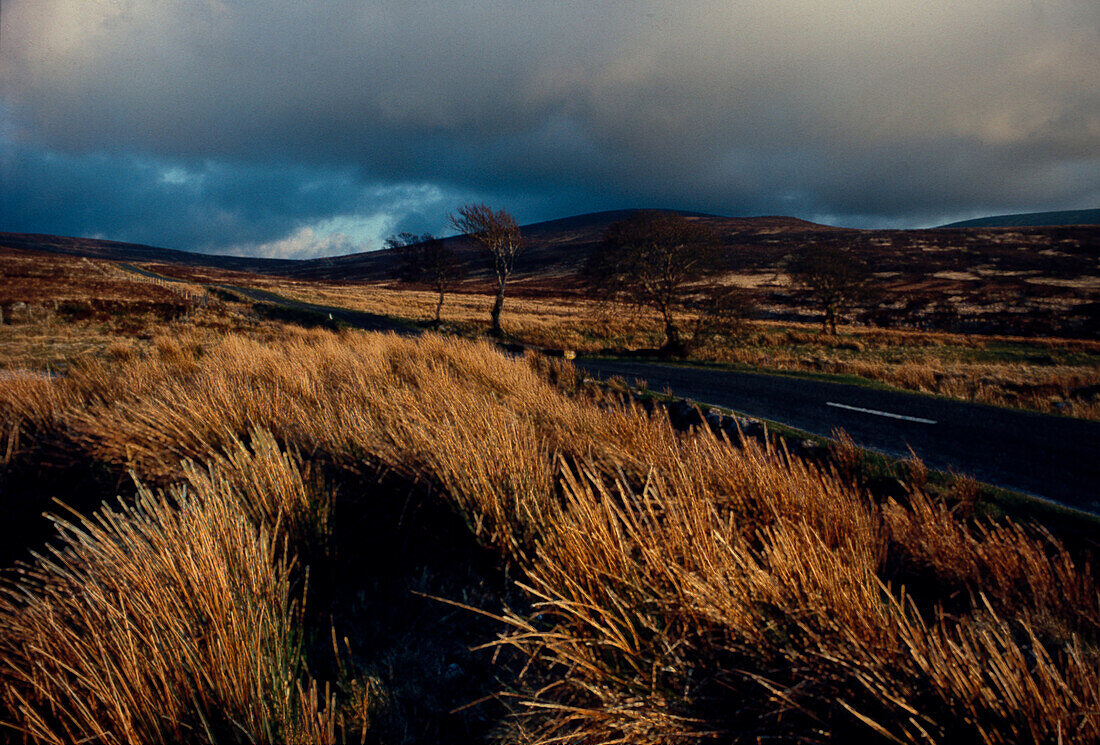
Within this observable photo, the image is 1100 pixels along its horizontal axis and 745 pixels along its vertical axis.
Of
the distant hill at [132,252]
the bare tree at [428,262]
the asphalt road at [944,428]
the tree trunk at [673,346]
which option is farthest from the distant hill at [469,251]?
the asphalt road at [944,428]

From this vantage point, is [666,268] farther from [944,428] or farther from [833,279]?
[833,279]

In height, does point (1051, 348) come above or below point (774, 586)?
below

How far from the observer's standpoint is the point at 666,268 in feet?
59.9

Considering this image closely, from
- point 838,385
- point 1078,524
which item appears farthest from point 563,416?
point 838,385

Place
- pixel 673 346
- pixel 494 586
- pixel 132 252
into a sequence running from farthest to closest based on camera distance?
pixel 132 252 < pixel 673 346 < pixel 494 586

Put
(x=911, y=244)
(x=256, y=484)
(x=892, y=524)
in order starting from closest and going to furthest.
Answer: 1. (x=256, y=484)
2. (x=892, y=524)
3. (x=911, y=244)

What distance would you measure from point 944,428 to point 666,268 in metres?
12.1

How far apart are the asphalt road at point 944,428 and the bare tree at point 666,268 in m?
6.53

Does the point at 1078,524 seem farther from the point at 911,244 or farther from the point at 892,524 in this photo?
the point at 911,244

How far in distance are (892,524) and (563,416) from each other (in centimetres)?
238

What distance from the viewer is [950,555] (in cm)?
261

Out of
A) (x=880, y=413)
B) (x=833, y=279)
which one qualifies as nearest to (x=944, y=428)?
(x=880, y=413)

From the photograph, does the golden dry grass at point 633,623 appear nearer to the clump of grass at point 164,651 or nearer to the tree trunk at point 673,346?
the clump of grass at point 164,651

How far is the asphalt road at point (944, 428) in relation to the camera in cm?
521
